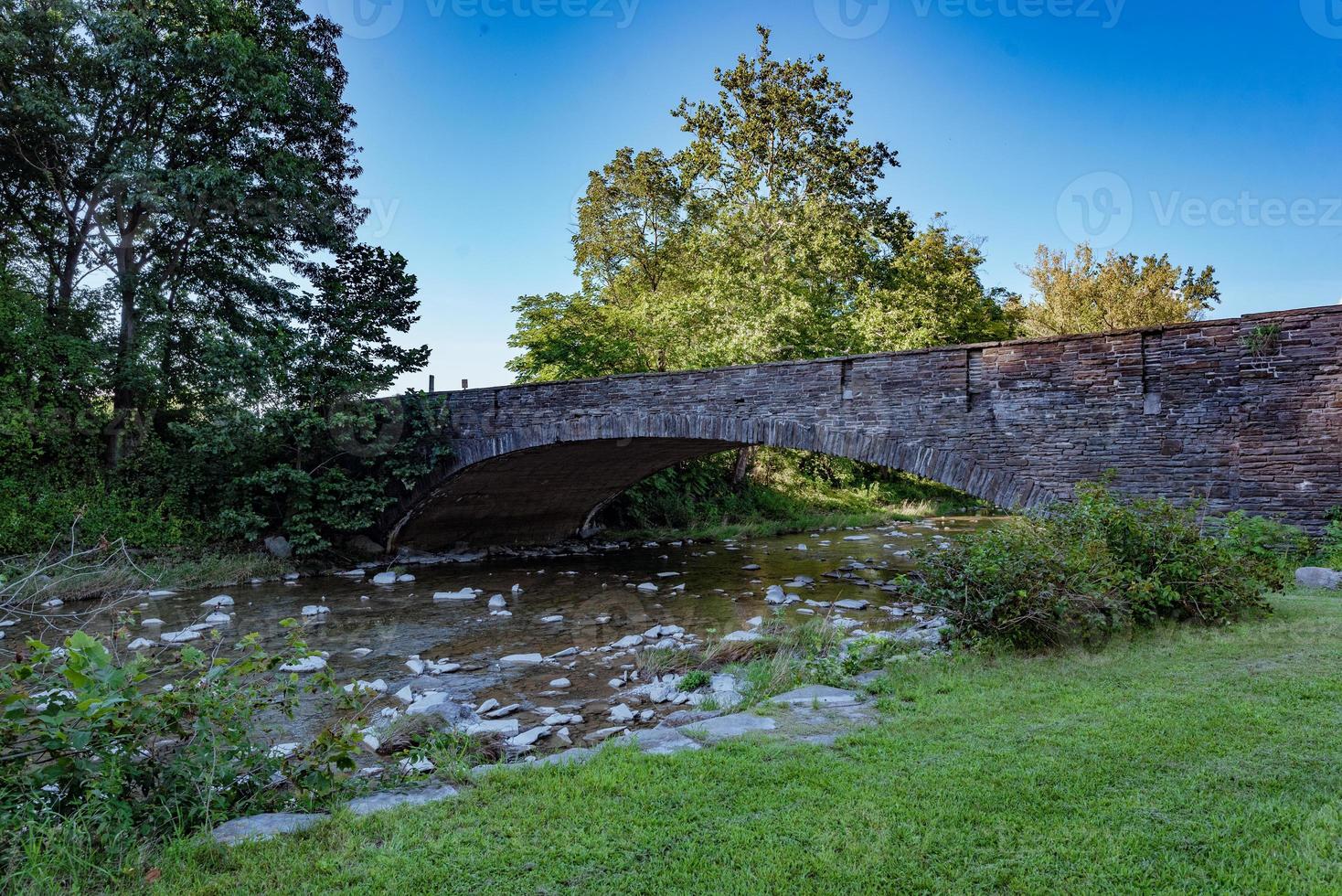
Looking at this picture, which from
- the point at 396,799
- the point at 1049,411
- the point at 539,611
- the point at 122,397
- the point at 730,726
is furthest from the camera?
the point at 122,397

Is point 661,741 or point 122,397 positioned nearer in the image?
point 661,741

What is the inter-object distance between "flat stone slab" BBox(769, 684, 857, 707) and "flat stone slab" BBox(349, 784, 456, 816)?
84.5 inches

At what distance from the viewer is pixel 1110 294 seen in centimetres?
2353

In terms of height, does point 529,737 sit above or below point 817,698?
below

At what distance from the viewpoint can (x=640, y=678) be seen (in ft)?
21.5

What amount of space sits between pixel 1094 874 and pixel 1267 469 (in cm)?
716

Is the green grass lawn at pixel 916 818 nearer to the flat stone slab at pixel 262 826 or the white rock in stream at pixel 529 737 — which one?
the flat stone slab at pixel 262 826

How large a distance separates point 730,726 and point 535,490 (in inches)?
512

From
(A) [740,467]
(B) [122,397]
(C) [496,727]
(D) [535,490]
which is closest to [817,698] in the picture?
(C) [496,727]

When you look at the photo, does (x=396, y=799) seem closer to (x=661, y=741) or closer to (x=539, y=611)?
(x=661, y=741)

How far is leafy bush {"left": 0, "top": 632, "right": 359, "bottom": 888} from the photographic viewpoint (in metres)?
2.58

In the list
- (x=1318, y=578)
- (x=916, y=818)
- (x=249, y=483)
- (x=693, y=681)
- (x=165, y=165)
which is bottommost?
(x=693, y=681)

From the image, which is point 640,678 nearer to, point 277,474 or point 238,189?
point 277,474

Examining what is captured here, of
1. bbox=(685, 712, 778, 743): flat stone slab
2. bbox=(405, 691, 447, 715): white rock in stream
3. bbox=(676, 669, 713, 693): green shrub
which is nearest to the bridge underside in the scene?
bbox=(405, 691, 447, 715): white rock in stream
